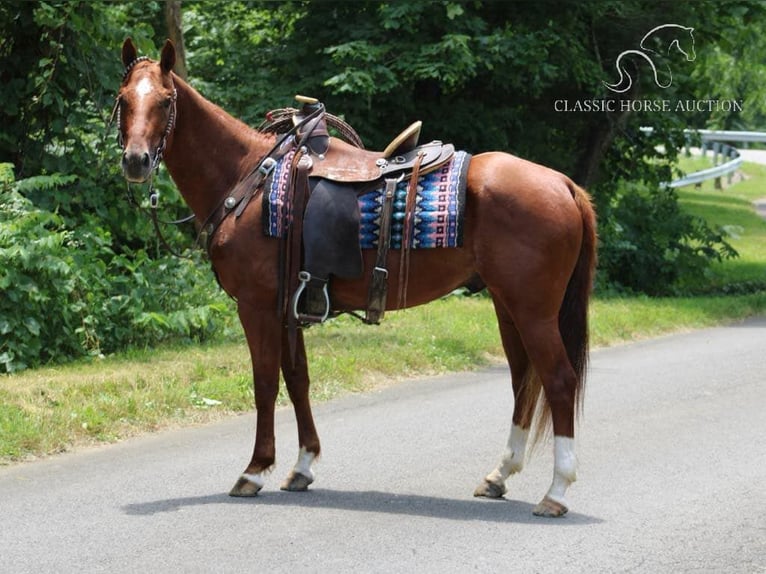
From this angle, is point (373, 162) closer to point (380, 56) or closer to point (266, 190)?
point (266, 190)

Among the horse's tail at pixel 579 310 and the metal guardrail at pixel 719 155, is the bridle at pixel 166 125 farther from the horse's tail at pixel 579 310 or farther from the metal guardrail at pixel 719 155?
the metal guardrail at pixel 719 155

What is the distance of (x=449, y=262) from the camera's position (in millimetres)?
6496

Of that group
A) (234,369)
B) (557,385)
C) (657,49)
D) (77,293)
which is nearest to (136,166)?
(557,385)

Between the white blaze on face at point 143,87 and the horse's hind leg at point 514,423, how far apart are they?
2.22 meters

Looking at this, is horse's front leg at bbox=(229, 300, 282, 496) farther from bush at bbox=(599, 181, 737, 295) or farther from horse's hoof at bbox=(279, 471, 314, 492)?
bush at bbox=(599, 181, 737, 295)

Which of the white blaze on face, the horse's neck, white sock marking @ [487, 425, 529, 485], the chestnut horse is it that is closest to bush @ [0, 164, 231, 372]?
the horse's neck

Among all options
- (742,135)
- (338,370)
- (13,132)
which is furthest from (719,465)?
(742,135)

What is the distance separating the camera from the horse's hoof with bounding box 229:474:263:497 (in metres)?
6.50

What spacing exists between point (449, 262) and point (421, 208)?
34 cm

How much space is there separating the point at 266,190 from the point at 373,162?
62cm

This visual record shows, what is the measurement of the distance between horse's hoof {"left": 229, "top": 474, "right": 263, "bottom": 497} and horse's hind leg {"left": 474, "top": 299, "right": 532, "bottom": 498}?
1221 millimetres

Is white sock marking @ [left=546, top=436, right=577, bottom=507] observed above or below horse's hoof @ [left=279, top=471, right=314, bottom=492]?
above

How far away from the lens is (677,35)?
16188 millimetres

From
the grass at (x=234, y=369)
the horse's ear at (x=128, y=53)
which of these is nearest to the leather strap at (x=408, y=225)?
the horse's ear at (x=128, y=53)
